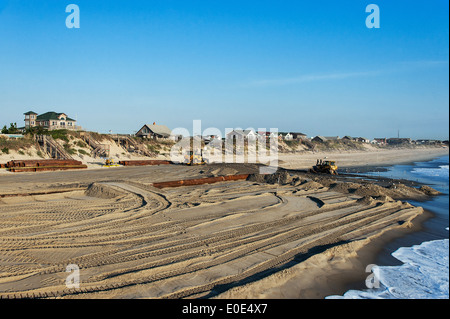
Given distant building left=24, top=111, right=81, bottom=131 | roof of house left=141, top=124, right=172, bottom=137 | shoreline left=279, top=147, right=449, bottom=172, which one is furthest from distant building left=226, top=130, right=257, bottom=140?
distant building left=24, top=111, right=81, bottom=131

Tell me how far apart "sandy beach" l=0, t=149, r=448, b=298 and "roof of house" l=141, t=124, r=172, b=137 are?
50.5 meters

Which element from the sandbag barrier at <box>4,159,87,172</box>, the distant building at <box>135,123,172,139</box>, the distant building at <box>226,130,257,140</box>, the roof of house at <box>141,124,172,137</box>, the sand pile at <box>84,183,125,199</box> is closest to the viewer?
the sand pile at <box>84,183,125,199</box>

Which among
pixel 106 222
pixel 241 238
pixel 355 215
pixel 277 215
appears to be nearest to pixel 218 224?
pixel 241 238

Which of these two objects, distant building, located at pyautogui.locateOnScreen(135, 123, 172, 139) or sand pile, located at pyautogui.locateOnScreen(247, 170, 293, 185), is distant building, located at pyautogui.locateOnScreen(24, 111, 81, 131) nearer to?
distant building, located at pyautogui.locateOnScreen(135, 123, 172, 139)

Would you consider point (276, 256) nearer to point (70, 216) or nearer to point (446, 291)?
point (446, 291)

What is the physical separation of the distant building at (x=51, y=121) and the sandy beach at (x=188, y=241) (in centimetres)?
4734

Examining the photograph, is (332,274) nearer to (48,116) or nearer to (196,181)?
(196,181)

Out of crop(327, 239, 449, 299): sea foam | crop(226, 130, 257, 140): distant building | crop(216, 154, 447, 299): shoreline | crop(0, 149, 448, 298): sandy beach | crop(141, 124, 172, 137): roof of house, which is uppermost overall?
crop(141, 124, 172, 137): roof of house

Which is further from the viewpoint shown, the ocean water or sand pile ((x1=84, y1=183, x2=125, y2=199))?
sand pile ((x1=84, y1=183, x2=125, y2=199))

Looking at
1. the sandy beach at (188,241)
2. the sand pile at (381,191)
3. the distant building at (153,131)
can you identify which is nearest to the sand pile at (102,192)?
the sandy beach at (188,241)

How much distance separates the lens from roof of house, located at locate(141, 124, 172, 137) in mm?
67169

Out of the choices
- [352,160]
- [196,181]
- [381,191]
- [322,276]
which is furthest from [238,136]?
[322,276]

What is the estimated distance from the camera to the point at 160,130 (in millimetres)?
69125
